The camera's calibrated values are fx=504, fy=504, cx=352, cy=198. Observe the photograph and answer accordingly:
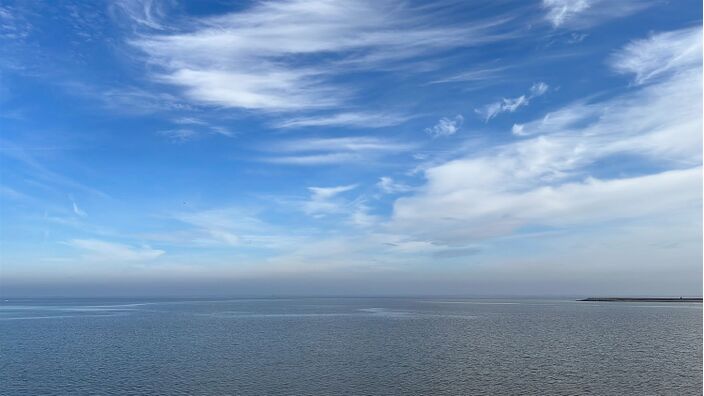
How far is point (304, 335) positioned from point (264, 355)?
28.4 m

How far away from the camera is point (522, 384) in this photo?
51.5m

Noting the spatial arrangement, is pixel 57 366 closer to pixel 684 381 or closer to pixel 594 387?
pixel 594 387

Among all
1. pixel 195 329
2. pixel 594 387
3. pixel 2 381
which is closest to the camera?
pixel 594 387

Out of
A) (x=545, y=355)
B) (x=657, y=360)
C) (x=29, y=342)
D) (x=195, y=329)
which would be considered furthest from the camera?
(x=195, y=329)

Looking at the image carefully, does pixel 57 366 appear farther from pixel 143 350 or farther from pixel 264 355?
→ pixel 264 355

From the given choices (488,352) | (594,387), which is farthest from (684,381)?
(488,352)

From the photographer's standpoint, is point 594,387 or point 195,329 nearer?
point 594,387

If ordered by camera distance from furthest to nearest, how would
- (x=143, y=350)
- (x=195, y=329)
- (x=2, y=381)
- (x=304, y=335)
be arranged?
(x=195, y=329)
(x=304, y=335)
(x=143, y=350)
(x=2, y=381)

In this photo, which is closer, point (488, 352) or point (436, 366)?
point (436, 366)

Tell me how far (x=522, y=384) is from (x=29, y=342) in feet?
280

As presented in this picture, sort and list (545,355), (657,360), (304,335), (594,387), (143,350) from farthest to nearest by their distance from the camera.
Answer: (304,335)
(143,350)
(545,355)
(657,360)
(594,387)

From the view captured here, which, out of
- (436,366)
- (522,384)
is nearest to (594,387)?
(522,384)

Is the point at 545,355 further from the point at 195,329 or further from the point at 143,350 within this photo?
the point at 195,329

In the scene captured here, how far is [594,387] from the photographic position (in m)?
50.6
